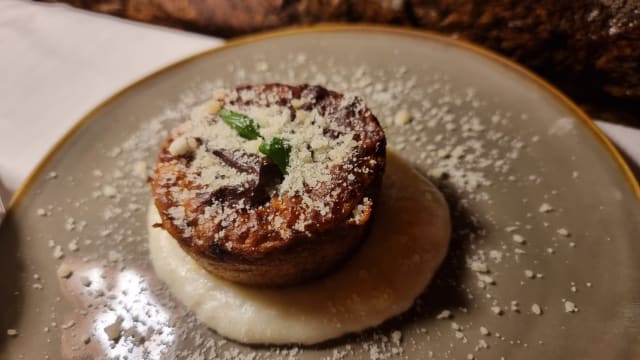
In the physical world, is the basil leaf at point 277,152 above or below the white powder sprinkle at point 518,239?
above

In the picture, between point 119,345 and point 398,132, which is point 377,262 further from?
point 119,345

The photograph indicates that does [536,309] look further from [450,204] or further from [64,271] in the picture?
[64,271]

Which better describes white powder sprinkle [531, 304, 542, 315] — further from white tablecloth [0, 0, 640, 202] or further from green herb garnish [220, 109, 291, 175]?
white tablecloth [0, 0, 640, 202]

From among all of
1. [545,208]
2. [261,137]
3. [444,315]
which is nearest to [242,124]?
[261,137]

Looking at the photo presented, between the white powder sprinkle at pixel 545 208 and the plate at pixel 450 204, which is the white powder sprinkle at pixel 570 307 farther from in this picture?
the white powder sprinkle at pixel 545 208

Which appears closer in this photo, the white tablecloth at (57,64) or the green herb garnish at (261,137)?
the green herb garnish at (261,137)

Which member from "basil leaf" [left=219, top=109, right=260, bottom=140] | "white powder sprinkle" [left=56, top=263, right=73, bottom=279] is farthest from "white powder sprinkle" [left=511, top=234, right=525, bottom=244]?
"white powder sprinkle" [left=56, top=263, right=73, bottom=279]

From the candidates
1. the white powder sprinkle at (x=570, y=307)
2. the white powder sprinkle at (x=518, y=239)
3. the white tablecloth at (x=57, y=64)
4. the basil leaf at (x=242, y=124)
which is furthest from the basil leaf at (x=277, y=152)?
the white tablecloth at (x=57, y=64)

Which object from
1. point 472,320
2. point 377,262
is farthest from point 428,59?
point 472,320
